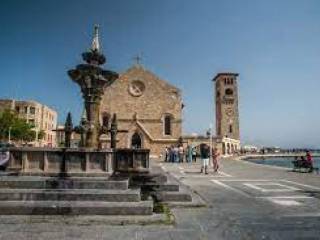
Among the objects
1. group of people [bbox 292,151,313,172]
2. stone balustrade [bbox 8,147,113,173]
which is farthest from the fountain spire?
group of people [bbox 292,151,313,172]

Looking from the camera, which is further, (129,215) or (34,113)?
(34,113)

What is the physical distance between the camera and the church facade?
135 feet

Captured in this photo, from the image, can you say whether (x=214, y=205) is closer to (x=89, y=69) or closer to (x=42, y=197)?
(x=42, y=197)

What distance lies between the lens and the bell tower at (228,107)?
69.0 metres

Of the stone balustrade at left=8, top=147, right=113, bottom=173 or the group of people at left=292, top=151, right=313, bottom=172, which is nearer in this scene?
the stone balustrade at left=8, top=147, right=113, bottom=173

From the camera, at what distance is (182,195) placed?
8.65 m

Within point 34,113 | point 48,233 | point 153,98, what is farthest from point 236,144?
point 48,233

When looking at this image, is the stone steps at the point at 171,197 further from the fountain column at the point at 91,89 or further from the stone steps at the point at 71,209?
the fountain column at the point at 91,89

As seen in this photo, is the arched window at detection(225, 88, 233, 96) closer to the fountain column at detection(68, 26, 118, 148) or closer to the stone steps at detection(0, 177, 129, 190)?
the fountain column at detection(68, 26, 118, 148)

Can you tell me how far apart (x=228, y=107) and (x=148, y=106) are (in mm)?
32239

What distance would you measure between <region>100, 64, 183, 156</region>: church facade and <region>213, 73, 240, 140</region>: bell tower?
29044mm

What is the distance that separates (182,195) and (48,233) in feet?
12.7

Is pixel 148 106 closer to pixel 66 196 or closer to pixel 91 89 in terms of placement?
pixel 91 89

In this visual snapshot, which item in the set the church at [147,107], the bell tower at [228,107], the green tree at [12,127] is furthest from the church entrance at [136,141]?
the bell tower at [228,107]
